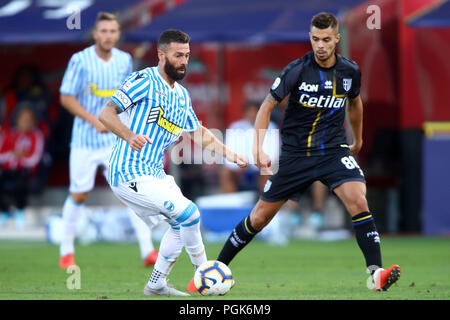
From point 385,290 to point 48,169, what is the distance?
1017cm

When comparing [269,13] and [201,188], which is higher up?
[269,13]

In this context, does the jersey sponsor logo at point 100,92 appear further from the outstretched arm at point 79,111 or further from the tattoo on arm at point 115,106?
the tattoo on arm at point 115,106

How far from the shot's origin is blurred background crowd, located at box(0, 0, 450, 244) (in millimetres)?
14469

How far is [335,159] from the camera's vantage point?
788cm

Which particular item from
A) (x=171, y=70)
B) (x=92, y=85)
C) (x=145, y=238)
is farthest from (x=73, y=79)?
(x=171, y=70)

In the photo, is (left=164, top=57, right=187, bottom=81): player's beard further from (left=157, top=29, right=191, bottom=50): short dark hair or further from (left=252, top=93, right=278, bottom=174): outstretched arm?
(left=252, top=93, right=278, bottom=174): outstretched arm

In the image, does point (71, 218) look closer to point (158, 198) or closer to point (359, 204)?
point (158, 198)

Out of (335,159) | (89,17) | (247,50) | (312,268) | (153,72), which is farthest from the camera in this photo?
(247,50)

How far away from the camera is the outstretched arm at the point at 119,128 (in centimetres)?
689

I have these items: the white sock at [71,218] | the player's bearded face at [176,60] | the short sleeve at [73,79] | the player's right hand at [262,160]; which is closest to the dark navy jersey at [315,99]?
the player's right hand at [262,160]

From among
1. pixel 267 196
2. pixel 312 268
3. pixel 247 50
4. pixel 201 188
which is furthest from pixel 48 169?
pixel 267 196

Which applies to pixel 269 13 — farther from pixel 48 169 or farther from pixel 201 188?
pixel 48 169

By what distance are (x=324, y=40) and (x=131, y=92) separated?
5.69 feet

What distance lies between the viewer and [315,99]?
7836mm
